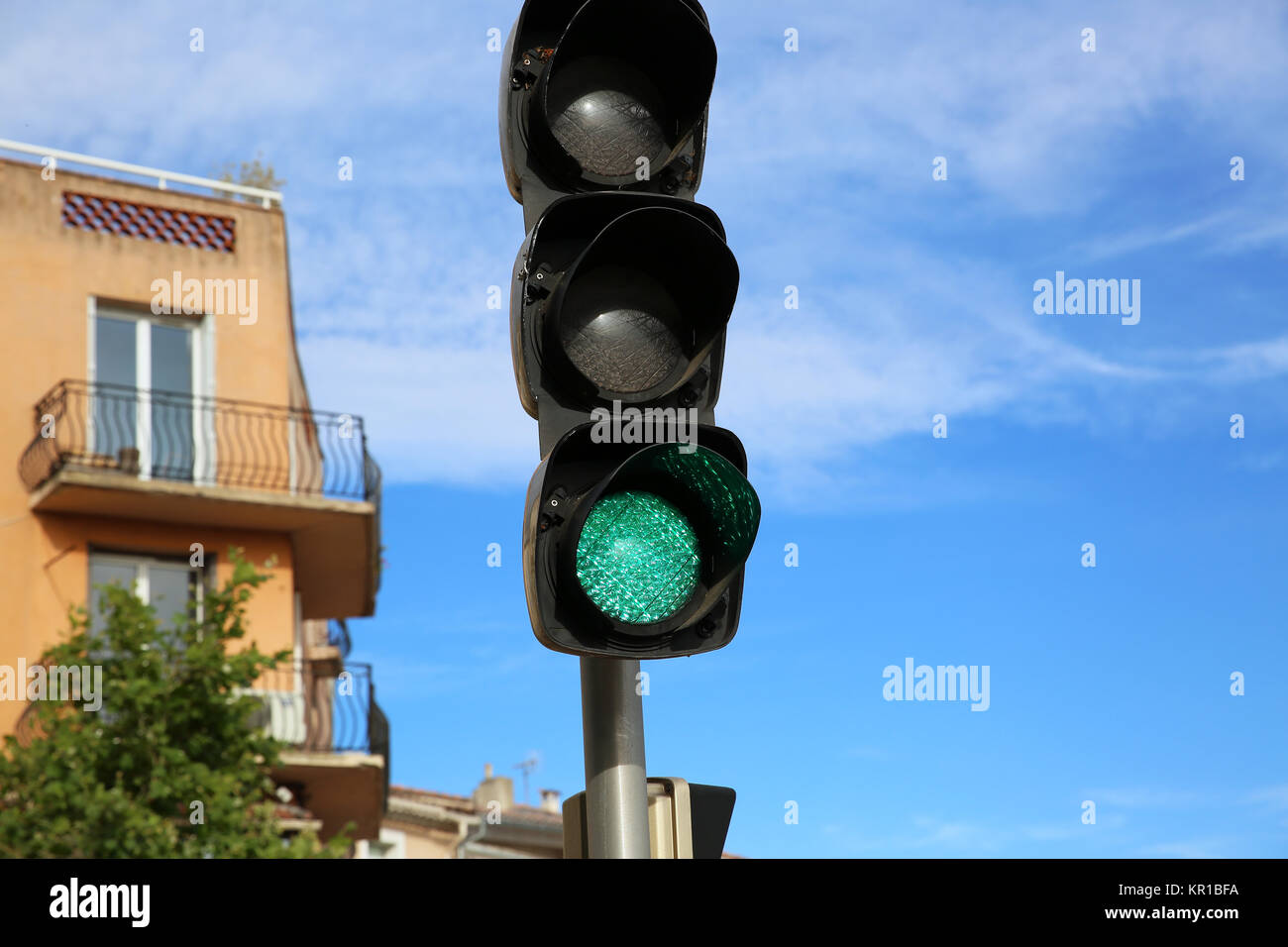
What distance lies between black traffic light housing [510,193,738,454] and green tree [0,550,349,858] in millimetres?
11777

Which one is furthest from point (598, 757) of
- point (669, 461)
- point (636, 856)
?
point (669, 461)

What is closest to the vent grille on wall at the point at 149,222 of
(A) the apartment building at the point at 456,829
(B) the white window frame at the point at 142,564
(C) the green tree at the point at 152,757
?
(B) the white window frame at the point at 142,564

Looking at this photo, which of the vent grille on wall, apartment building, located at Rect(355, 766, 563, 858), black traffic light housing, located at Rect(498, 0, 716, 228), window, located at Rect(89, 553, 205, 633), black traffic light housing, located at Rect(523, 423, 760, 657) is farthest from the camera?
apartment building, located at Rect(355, 766, 563, 858)

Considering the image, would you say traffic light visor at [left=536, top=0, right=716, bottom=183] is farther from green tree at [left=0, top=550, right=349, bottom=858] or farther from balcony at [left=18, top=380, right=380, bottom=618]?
balcony at [left=18, top=380, right=380, bottom=618]

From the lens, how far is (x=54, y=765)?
1429 centimetres

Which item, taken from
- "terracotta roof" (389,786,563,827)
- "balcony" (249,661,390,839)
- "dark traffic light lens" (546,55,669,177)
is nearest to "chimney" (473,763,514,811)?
"terracotta roof" (389,786,563,827)

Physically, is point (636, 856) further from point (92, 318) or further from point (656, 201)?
point (92, 318)

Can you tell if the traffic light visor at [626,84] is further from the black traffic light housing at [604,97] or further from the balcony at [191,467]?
the balcony at [191,467]

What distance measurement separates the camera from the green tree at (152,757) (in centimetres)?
1393

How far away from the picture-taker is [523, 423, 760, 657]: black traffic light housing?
294cm

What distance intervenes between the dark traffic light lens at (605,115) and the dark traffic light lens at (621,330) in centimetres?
28

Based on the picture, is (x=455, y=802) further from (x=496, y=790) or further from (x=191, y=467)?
(x=191, y=467)

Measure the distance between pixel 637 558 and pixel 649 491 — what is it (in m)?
0.14
